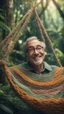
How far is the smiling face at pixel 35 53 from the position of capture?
3.24 m

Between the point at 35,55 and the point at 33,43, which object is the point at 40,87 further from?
the point at 33,43

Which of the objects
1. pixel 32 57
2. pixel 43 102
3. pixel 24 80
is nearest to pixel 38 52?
pixel 32 57

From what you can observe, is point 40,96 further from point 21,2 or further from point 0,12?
point 21,2

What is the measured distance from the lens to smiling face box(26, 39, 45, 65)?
3.24 metres

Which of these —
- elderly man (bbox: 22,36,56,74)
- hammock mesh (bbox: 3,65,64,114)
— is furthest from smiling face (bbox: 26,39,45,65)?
hammock mesh (bbox: 3,65,64,114)

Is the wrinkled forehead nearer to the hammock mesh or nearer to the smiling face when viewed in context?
the smiling face

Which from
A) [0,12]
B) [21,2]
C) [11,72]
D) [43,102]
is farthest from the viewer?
[21,2]

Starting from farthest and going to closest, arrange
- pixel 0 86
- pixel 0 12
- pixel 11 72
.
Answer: pixel 0 12 < pixel 0 86 < pixel 11 72

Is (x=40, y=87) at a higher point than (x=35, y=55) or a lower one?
lower

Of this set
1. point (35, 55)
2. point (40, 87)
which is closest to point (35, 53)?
point (35, 55)

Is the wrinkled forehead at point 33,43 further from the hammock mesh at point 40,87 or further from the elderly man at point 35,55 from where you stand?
the hammock mesh at point 40,87

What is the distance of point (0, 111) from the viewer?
3.33 m

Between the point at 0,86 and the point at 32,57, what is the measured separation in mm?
544

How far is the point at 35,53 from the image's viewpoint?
3227 mm
